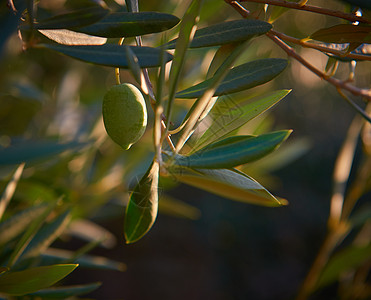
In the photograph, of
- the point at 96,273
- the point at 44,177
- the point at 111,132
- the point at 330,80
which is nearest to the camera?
the point at 111,132

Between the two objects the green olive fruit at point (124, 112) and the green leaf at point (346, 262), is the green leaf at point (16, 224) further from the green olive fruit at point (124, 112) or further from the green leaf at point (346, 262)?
the green leaf at point (346, 262)

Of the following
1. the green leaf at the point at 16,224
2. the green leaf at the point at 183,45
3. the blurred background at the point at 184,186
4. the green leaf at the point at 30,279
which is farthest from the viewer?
the blurred background at the point at 184,186

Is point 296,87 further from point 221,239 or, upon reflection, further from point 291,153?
point 291,153

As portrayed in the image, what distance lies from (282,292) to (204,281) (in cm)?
47

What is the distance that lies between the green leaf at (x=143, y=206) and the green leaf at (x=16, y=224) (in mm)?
259

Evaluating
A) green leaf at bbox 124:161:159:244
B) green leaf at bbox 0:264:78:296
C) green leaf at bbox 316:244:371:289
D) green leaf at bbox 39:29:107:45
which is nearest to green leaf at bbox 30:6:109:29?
green leaf at bbox 39:29:107:45

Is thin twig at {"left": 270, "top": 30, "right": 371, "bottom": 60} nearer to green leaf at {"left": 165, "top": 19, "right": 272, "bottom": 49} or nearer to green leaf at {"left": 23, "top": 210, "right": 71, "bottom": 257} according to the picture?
green leaf at {"left": 165, "top": 19, "right": 272, "bottom": 49}

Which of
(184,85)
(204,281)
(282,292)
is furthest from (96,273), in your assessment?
(184,85)

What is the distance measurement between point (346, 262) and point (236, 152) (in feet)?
2.72

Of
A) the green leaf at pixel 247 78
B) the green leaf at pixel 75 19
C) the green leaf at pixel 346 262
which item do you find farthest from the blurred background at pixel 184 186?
the green leaf at pixel 346 262

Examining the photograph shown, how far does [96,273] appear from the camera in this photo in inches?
65.1

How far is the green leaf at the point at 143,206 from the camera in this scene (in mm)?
292

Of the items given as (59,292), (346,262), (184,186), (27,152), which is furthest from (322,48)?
(184,186)

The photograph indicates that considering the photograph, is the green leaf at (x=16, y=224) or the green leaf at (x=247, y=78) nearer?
the green leaf at (x=247, y=78)
